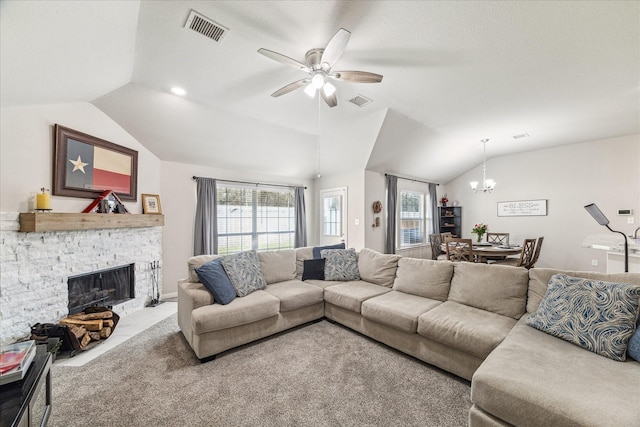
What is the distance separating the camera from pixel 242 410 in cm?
176

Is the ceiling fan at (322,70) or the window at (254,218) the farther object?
the window at (254,218)

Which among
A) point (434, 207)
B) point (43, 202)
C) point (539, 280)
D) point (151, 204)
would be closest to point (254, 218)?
point (151, 204)

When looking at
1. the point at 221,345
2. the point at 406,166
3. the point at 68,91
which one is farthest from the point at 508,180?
the point at 68,91

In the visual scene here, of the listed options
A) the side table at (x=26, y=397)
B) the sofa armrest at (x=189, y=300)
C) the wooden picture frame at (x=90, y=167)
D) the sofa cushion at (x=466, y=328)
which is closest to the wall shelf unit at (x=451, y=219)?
the sofa cushion at (x=466, y=328)

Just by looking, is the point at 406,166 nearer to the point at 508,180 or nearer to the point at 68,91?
the point at 508,180

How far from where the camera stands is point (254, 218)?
211 inches

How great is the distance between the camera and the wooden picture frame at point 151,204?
3.89m

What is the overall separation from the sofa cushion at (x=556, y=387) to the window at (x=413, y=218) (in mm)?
4698

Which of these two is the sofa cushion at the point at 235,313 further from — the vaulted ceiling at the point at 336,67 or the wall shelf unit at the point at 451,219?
the wall shelf unit at the point at 451,219

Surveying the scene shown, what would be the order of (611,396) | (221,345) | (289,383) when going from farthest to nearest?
(221,345)
(289,383)
(611,396)

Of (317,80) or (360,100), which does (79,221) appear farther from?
(360,100)

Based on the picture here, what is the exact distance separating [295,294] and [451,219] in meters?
6.17

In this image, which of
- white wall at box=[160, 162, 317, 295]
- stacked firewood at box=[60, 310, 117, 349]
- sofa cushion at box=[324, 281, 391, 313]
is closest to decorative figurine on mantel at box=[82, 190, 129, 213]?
white wall at box=[160, 162, 317, 295]

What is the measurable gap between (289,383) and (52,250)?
297cm
